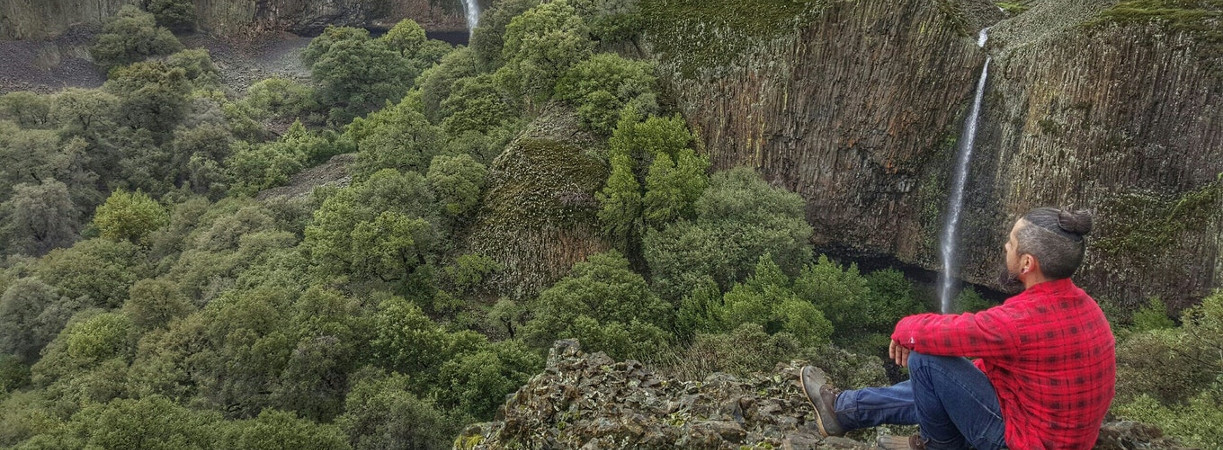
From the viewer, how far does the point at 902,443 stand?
709cm

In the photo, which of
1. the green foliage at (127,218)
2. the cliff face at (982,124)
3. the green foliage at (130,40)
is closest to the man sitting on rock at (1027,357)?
the cliff face at (982,124)

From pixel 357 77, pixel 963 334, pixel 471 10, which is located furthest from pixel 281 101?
pixel 963 334

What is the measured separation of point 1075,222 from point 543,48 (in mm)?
26949

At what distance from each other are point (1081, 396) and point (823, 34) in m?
22.3

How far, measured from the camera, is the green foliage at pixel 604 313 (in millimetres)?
19266

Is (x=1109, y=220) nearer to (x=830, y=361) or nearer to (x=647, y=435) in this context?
(x=830, y=361)

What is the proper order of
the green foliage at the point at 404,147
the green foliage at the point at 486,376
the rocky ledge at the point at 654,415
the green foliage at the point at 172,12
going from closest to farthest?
the rocky ledge at the point at 654,415 → the green foliage at the point at 486,376 → the green foliage at the point at 404,147 → the green foliage at the point at 172,12

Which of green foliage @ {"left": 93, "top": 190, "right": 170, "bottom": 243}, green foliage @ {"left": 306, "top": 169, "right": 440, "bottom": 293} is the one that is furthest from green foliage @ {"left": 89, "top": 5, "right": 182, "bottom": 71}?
green foliage @ {"left": 306, "top": 169, "right": 440, "bottom": 293}

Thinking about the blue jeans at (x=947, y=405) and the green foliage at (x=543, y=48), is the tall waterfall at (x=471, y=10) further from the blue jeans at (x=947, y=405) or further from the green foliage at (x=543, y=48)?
the blue jeans at (x=947, y=405)

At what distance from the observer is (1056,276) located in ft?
17.8

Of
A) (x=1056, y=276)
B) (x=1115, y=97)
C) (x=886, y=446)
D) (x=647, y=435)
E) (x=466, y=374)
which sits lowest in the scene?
(x=466, y=374)

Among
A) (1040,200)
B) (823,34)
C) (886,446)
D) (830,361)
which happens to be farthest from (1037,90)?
(886,446)

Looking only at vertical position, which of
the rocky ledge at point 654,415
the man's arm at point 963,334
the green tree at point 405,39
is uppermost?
the green tree at point 405,39

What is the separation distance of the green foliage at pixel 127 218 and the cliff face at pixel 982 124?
3094cm
